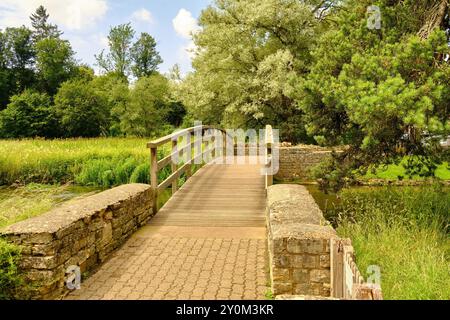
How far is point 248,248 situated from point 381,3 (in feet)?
18.9

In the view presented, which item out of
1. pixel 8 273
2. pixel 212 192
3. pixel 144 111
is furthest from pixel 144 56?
pixel 8 273

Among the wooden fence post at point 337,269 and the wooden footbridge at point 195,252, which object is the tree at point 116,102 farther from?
the wooden fence post at point 337,269

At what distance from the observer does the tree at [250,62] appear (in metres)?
19.8

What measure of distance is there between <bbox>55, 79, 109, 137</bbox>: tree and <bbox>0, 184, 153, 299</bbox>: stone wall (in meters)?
26.2

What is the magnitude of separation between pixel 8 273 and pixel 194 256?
7.34 feet

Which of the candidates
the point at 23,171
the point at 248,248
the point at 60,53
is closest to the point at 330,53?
the point at 248,248

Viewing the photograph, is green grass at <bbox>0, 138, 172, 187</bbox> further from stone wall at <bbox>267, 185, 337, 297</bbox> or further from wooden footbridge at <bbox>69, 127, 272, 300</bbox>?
stone wall at <bbox>267, 185, 337, 297</bbox>

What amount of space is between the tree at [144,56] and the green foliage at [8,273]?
1810 inches

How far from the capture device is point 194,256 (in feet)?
18.1

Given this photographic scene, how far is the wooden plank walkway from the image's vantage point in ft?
23.6

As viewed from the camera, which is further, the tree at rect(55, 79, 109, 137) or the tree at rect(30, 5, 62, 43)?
the tree at rect(30, 5, 62, 43)

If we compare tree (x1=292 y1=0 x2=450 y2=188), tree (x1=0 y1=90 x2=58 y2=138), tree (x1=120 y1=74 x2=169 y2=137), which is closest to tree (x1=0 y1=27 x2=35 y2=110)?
tree (x1=0 y1=90 x2=58 y2=138)

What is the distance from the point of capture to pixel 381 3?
8.61 m
